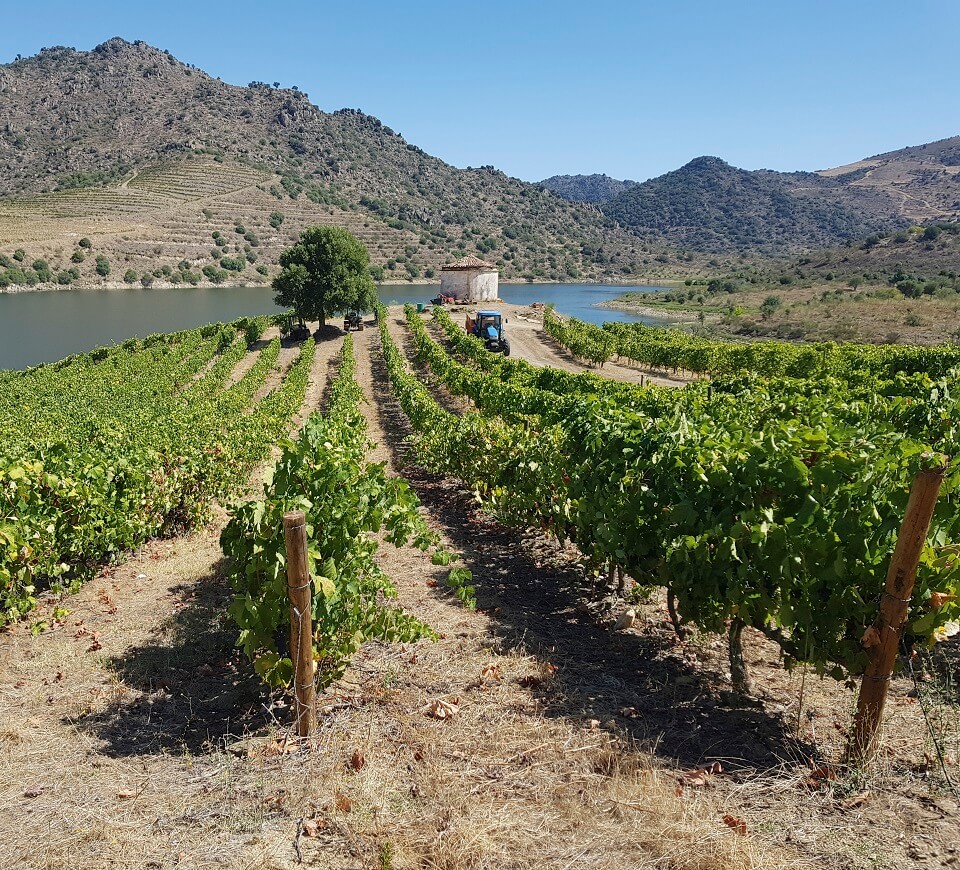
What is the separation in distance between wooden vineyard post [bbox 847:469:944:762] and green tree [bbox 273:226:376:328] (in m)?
42.0

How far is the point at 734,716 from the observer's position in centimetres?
454

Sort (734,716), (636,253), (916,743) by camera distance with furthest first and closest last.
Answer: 1. (636,253)
2. (734,716)
3. (916,743)

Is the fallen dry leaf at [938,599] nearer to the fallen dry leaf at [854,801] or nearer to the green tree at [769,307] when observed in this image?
the fallen dry leaf at [854,801]

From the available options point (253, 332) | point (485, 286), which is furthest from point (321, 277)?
point (485, 286)

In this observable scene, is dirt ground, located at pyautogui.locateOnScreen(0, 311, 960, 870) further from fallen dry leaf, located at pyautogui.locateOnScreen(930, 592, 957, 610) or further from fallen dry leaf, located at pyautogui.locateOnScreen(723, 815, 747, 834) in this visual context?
fallen dry leaf, located at pyautogui.locateOnScreen(930, 592, 957, 610)

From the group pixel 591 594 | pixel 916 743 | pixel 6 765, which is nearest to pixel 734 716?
pixel 916 743

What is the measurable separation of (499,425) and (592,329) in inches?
1173

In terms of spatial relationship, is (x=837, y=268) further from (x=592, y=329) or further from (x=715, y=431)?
(x=715, y=431)

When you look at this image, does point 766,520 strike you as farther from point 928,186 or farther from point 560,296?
point 928,186

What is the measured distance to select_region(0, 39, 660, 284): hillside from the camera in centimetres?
9575

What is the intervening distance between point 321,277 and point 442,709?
1636 inches

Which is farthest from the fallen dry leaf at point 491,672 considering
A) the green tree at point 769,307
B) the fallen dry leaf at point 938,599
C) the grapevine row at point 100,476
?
the green tree at point 769,307

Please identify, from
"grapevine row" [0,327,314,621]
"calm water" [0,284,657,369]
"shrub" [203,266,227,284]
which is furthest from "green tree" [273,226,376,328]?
"shrub" [203,266,227,284]

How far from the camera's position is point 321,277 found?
42812 millimetres
